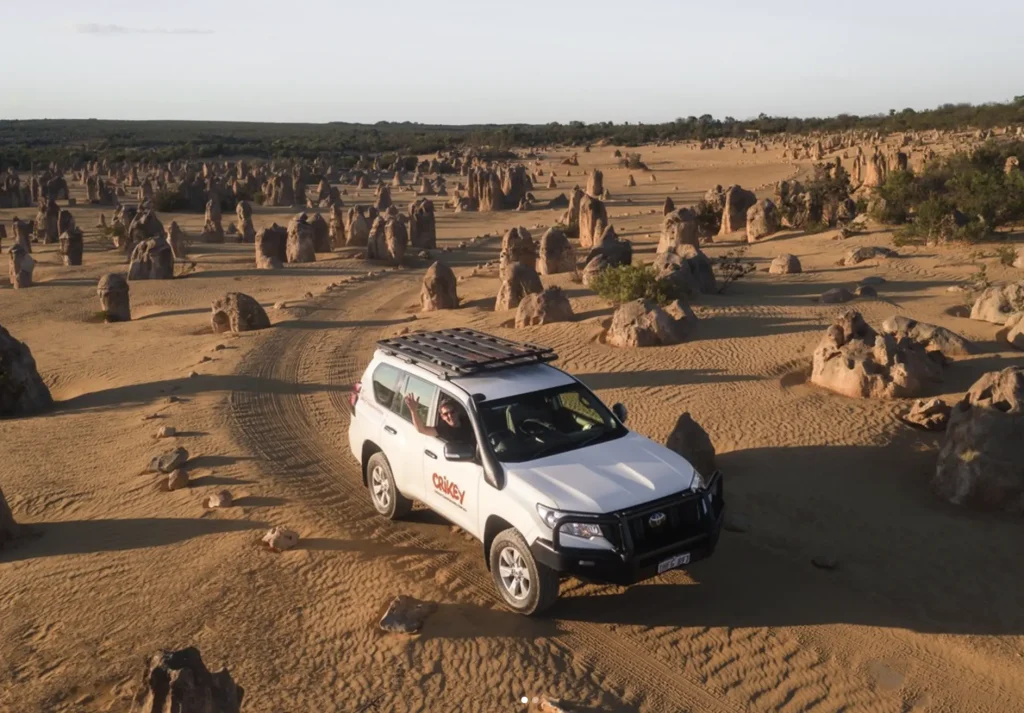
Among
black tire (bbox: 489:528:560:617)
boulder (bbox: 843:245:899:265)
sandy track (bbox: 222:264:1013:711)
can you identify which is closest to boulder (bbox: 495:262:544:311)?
boulder (bbox: 843:245:899:265)

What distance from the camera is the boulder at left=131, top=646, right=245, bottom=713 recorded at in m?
5.62

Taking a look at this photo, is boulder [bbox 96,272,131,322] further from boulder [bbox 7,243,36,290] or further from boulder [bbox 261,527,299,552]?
boulder [bbox 261,527,299,552]

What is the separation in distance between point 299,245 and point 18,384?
17298 millimetres

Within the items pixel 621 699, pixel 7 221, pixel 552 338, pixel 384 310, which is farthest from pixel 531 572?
pixel 7 221

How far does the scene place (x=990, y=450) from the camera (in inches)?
388

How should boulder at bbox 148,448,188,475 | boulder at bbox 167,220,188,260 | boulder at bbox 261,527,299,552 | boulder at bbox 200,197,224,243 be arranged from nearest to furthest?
boulder at bbox 261,527,299,552
boulder at bbox 148,448,188,475
boulder at bbox 167,220,188,260
boulder at bbox 200,197,224,243

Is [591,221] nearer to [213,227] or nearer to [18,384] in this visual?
[213,227]

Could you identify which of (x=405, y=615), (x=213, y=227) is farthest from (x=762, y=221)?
(x=405, y=615)

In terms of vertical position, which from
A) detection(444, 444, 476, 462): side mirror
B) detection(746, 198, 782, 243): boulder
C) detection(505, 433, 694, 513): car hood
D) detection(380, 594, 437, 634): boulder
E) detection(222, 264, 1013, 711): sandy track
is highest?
detection(746, 198, 782, 243): boulder

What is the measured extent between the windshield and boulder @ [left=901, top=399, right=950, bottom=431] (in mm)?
5603

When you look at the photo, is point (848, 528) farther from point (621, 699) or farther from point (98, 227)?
point (98, 227)

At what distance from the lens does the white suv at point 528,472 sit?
725cm

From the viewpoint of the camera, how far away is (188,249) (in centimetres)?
3512

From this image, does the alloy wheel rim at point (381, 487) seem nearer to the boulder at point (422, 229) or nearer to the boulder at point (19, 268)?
the boulder at point (19, 268)
